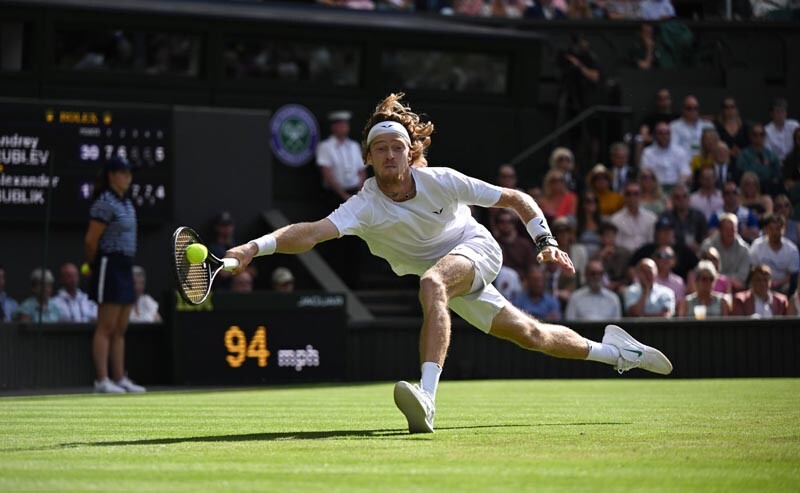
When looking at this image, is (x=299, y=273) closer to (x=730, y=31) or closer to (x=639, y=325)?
(x=639, y=325)

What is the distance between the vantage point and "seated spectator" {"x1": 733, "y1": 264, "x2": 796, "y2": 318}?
1656 centimetres

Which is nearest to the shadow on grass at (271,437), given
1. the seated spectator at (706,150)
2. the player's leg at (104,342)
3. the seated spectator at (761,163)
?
the player's leg at (104,342)

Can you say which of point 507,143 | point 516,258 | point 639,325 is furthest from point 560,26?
point 639,325

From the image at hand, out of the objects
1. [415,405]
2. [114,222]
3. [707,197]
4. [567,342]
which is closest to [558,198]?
[707,197]

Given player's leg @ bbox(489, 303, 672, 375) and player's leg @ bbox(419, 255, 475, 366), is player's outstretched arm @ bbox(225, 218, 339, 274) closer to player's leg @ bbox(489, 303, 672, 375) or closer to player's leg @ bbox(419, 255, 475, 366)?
player's leg @ bbox(419, 255, 475, 366)

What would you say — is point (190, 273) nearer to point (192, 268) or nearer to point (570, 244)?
point (192, 268)

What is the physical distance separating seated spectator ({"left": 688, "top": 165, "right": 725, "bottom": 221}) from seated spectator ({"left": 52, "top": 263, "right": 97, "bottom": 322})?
799 centimetres

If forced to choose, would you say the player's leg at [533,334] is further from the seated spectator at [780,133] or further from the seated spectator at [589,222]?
the seated spectator at [780,133]

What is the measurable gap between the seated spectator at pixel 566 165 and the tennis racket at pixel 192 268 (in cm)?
1196

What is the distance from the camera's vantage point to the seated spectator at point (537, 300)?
55.7 ft

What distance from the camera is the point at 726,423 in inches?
332

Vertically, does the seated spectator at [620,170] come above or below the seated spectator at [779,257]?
above

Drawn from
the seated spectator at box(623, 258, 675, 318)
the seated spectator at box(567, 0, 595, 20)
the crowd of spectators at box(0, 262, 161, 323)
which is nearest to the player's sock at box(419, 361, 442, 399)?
the crowd of spectators at box(0, 262, 161, 323)

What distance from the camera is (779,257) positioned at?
1769 centimetres
